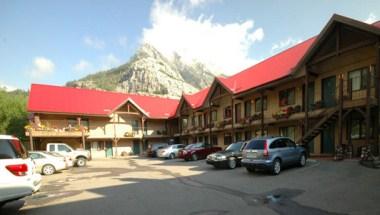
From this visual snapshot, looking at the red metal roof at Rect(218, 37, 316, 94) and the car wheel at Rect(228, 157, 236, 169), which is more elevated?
the red metal roof at Rect(218, 37, 316, 94)

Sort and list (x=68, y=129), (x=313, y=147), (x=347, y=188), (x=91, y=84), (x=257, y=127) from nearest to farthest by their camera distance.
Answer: (x=347, y=188), (x=313, y=147), (x=257, y=127), (x=68, y=129), (x=91, y=84)

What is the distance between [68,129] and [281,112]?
941 inches

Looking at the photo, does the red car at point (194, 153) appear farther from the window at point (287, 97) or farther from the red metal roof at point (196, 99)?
the red metal roof at point (196, 99)

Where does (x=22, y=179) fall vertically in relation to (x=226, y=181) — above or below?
above

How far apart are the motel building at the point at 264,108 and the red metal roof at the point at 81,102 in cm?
12

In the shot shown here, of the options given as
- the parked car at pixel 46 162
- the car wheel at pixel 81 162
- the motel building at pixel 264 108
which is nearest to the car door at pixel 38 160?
the parked car at pixel 46 162

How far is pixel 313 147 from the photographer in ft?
59.2

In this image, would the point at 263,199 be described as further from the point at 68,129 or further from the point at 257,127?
the point at 68,129

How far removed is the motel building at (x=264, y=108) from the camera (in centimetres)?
1452

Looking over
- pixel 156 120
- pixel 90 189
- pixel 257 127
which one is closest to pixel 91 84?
pixel 156 120

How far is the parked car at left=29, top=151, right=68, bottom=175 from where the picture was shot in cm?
1614

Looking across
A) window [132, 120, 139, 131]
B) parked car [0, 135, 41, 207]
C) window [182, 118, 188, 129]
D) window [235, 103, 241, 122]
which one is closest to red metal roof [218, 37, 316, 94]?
window [235, 103, 241, 122]

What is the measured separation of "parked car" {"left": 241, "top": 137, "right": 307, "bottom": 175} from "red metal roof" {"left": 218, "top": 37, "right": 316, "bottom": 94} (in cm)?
752

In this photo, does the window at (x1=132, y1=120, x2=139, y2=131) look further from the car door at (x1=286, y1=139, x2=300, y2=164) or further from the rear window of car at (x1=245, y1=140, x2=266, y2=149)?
the car door at (x1=286, y1=139, x2=300, y2=164)
